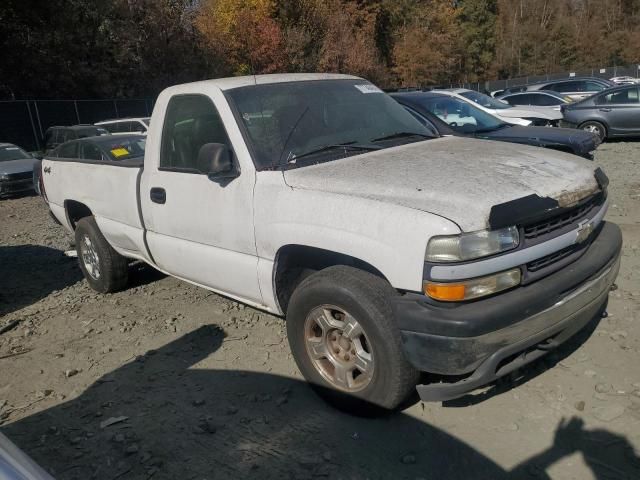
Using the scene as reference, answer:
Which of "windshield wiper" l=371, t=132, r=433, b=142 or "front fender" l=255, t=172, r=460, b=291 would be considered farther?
"windshield wiper" l=371, t=132, r=433, b=142

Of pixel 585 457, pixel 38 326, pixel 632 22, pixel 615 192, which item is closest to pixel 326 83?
pixel 585 457

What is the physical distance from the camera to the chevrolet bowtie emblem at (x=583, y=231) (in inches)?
125

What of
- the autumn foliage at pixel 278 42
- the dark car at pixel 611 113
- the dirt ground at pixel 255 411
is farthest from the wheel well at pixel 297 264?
the dark car at pixel 611 113

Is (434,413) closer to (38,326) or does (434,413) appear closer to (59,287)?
(38,326)

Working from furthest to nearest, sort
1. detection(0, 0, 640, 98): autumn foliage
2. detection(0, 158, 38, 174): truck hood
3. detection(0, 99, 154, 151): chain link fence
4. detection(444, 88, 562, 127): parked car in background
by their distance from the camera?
detection(0, 0, 640, 98): autumn foliage
detection(0, 99, 154, 151): chain link fence
detection(0, 158, 38, 174): truck hood
detection(444, 88, 562, 127): parked car in background

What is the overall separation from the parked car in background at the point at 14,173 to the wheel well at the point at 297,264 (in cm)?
1232

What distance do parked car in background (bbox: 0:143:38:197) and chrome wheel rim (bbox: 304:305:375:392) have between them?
1269 centimetres

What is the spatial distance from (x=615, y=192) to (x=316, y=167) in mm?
6769

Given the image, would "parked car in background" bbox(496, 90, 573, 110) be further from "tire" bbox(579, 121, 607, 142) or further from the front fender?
the front fender

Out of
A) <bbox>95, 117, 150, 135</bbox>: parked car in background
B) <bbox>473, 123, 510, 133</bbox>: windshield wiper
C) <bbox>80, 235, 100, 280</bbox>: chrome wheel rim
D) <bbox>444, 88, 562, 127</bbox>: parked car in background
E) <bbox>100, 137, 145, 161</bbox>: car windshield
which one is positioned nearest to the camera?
<bbox>80, 235, 100, 280</bbox>: chrome wheel rim

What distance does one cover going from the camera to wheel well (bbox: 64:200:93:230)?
5934 millimetres

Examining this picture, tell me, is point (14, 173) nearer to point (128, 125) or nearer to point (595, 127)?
point (128, 125)

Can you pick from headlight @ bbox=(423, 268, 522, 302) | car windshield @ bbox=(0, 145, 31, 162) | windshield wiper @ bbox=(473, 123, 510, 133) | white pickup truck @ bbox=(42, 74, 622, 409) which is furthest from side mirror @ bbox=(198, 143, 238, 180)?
car windshield @ bbox=(0, 145, 31, 162)

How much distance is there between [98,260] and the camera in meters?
5.62
